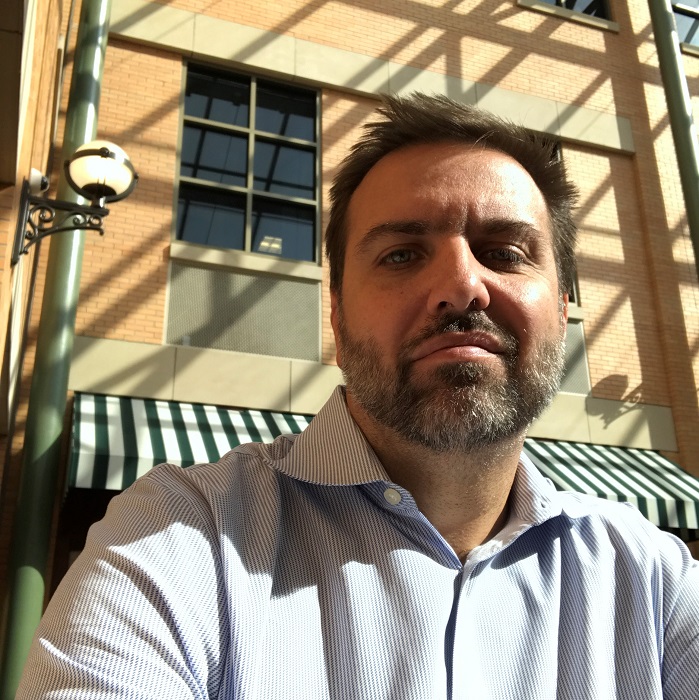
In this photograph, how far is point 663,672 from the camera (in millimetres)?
1384

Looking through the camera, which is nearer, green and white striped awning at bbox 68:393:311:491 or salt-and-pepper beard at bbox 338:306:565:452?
salt-and-pepper beard at bbox 338:306:565:452

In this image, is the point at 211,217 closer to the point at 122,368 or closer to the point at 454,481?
the point at 122,368

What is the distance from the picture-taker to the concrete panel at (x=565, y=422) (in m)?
8.51

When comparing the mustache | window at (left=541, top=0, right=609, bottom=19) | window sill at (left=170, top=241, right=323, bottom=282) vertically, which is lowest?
the mustache

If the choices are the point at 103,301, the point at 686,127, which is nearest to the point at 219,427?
the point at 103,301

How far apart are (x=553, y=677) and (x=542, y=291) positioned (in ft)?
2.42

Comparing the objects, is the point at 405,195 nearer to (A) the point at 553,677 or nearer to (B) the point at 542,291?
(B) the point at 542,291

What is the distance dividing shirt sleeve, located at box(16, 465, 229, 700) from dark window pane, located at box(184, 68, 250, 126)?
27.2 ft

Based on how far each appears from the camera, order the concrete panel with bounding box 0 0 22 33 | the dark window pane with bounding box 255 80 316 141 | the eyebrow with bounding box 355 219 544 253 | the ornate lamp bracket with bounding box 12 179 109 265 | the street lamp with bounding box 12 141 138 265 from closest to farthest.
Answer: the eyebrow with bounding box 355 219 544 253, the concrete panel with bounding box 0 0 22 33, the ornate lamp bracket with bounding box 12 179 109 265, the street lamp with bounding box 12 141 138 265, the dark window pane with bounding box 255 80 316 141

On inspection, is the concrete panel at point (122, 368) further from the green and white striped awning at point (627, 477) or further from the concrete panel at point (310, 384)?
the green and white striped awning at point (627, 477)

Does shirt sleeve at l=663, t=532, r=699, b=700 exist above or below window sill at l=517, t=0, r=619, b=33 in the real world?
below

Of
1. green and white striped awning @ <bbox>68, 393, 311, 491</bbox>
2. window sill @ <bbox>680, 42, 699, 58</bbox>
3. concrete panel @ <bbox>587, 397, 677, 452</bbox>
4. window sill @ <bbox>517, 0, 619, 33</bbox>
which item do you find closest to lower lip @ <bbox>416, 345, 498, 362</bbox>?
green and white striped awning @ <bbox>68, 393, 311, 491</bbox>

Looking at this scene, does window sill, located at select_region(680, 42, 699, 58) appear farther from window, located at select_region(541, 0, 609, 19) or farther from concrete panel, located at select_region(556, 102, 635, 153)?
concrete panel, located at select_region(556, 102, 635, 153)

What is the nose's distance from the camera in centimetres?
141
